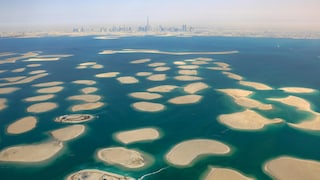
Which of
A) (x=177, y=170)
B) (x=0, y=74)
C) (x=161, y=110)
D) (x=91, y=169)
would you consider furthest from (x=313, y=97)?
(x=0, y=74)

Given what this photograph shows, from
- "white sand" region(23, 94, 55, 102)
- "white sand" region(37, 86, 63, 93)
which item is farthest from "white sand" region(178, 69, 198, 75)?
"white sand" region(23, 94, 55, 102)

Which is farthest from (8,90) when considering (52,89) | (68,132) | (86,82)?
(68,132)

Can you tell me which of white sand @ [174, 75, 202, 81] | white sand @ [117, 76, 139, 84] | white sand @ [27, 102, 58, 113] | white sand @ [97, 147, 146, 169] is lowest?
white sand @ [97, 147, 146, 169]

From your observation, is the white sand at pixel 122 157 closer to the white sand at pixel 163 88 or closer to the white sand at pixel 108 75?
the white sand at pixel 163 88

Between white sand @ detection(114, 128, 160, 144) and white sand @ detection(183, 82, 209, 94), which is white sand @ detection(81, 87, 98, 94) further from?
white sand @ detection(114, 128, 160, 144)

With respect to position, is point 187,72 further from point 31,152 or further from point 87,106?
point 31,152

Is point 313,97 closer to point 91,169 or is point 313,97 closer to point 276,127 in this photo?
point 276,127

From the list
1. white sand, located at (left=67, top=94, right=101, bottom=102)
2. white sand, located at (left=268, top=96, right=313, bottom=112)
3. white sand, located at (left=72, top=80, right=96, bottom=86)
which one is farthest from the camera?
white sand, located at (left=72, top=80, right=96, bottom=86)
